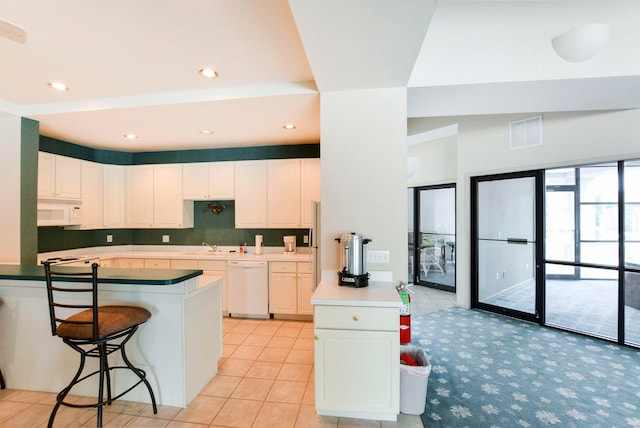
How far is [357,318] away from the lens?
191 centimetres

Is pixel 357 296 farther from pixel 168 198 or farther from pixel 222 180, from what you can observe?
pixel 168 198

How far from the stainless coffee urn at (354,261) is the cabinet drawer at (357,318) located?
0.36 metres

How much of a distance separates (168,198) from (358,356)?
399cm

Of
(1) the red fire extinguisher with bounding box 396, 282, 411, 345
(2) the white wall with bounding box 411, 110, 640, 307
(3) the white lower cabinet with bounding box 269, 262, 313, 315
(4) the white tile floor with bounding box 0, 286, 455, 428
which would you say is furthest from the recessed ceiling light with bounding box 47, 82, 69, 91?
(2) the white wall with bounding box 411, 110, 640, 307

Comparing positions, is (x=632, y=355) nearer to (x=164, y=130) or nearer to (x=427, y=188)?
(x=427, y=188)

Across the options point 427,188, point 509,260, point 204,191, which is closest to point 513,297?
point 509,260

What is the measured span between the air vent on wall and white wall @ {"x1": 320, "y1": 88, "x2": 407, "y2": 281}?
2.46 m

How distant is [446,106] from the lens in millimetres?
2875

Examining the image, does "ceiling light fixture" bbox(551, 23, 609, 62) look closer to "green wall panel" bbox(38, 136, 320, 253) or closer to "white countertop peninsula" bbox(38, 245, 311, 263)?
"green wall panel" bbox(38, 136, 320, 253)

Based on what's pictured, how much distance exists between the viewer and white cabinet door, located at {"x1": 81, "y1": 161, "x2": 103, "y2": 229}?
4203 mm

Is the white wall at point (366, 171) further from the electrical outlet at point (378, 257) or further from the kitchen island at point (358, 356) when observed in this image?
the kitchen island at point (358, 356)

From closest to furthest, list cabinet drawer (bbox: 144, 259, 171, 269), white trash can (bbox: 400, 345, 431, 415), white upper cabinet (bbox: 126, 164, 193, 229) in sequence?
white trash can (bbox: 400, 345, 431, 415), cabinet drawer (bbox: 144, 259, 171, 269), white upper cabinet (bbox: 126, 164, 193, 229)

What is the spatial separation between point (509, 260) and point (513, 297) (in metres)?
0.55

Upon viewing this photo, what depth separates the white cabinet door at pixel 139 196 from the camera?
4.60m
